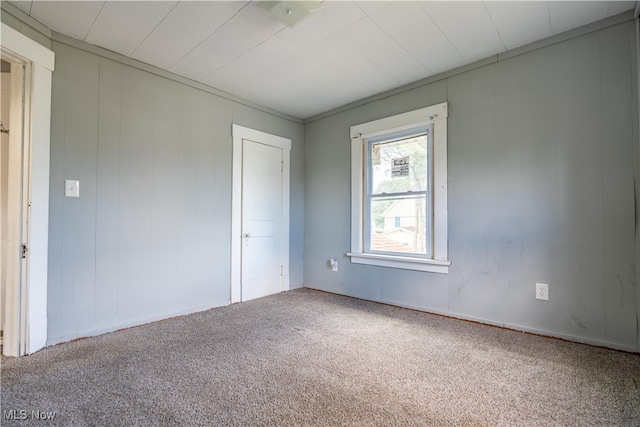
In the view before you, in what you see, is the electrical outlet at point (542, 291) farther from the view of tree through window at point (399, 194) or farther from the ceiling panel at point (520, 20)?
the ceiling panel at point (520, 20)

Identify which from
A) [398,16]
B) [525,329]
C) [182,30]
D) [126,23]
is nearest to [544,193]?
[525,329]

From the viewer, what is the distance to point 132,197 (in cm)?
267

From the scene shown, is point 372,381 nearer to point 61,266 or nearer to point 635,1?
point 61,266

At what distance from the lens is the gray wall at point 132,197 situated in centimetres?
232

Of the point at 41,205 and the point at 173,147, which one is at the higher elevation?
the point at 173,147

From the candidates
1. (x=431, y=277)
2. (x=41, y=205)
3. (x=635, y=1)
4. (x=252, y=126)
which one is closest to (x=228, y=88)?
(x=252, y=126)

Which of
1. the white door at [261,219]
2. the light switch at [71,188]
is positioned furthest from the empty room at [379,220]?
the white door at [261,219]

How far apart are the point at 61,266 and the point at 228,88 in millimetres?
2213

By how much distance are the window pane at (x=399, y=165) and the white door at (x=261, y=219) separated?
4.04 ft

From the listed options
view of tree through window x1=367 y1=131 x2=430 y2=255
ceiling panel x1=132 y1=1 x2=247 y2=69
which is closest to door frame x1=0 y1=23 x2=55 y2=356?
ceiling panel x1=132 y1=1 x2=247 y2=69

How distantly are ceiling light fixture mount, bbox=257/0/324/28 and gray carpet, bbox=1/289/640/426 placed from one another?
2.29m

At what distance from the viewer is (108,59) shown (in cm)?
254

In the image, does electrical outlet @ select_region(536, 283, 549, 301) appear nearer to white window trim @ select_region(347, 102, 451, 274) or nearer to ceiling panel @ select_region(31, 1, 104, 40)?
white window trim @ select_region(347, 102, 451, 274)

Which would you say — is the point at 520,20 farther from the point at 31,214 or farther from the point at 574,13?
the point at 31,214
